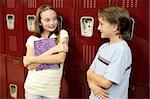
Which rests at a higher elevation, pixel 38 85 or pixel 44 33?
pixel 44 33

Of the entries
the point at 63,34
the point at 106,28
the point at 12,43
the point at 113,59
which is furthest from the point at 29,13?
the point at 113,59

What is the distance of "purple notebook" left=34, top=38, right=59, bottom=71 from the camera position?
1912 millimetres

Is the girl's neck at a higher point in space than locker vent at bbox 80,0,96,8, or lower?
lower

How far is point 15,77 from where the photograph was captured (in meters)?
2.55

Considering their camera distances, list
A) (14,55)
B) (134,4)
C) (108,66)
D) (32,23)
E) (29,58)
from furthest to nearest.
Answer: (14,55)
(32,23)
(29,58)
(134,4)
(108,66)

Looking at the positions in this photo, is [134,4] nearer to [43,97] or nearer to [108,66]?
[108,66]

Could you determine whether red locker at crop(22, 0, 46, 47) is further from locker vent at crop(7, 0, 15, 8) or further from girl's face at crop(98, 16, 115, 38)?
girl's face at crop(98, 16, 115, 38)

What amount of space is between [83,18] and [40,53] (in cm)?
39

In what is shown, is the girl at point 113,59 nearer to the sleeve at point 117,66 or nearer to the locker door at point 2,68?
the sleeve at point 117,66

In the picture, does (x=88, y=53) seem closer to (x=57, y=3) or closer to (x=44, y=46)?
(x=44, y=46)

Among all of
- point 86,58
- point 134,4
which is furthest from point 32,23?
point 134,4

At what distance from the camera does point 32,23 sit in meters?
2.25

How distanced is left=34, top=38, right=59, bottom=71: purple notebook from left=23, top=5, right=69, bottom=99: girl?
2 centimetres

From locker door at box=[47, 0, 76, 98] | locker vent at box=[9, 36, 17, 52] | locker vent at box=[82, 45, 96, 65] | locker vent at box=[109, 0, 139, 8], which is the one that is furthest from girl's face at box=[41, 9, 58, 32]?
locker vent at box=[9, 36, 17, 52]
